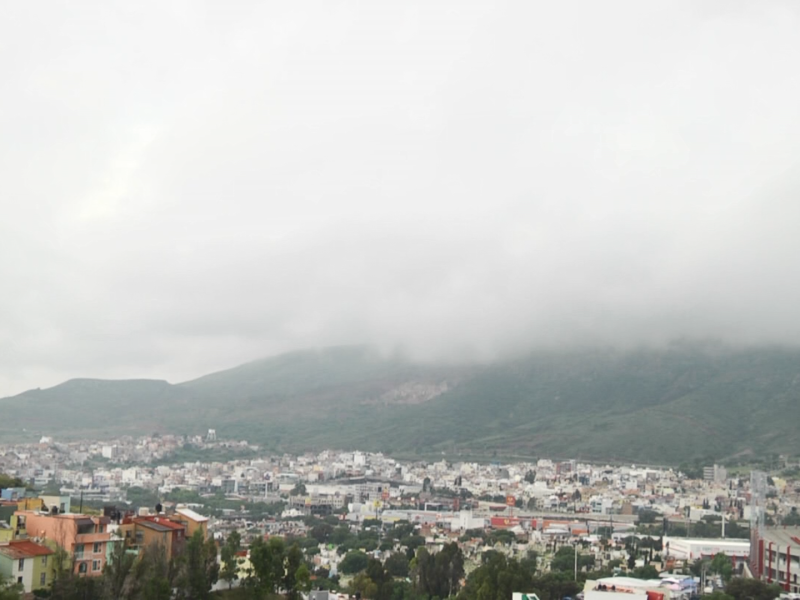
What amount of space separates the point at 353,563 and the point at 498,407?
105 metres

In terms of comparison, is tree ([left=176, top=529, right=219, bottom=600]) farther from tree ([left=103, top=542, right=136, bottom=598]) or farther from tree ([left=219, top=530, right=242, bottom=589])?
tree ([left=103, top=542, right=136, bottom=598])

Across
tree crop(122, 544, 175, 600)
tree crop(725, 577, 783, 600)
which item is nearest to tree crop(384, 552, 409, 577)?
tree crop(725, 577, 783, 600)

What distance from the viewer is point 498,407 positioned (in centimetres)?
14738

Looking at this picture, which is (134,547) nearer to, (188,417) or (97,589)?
(97,589)

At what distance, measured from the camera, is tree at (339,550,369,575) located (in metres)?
43.2

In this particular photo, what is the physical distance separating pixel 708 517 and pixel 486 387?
8573cm

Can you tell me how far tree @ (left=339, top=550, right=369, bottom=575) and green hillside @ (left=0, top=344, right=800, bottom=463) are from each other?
7039 cm

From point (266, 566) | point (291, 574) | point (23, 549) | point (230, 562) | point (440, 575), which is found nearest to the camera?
point (23, 549)

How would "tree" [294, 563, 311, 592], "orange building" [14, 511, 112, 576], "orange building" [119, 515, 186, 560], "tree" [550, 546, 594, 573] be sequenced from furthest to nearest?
"tree" [550, 546, 594, 573] → "orange building" [119, 515, 186, 560] → "tree" [294, 563, 311, 592] → "orange building" [14, 511, 112, 576]

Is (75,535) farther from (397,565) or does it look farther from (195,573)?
(397,565)

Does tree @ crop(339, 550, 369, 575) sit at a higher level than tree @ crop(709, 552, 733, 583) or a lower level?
lower

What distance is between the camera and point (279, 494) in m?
90.1

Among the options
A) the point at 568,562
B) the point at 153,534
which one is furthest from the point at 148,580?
the point at 568,562

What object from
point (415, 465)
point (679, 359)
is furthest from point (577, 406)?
point (415, 465)
